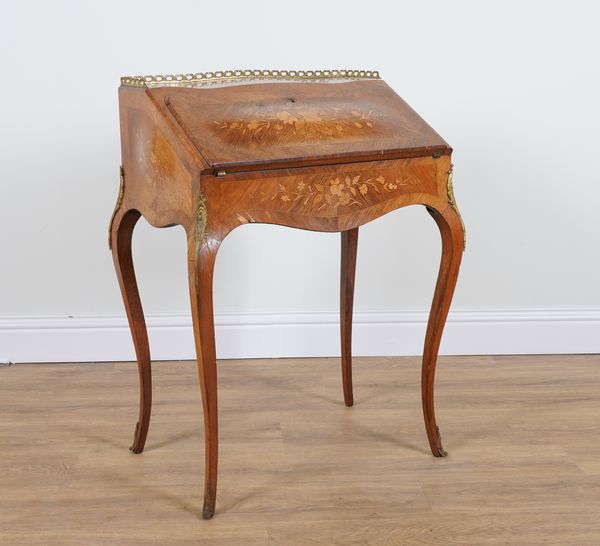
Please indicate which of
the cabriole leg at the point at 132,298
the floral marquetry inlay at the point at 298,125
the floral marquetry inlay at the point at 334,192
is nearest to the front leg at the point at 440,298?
the floral marquetry inlay at the point at 334,192

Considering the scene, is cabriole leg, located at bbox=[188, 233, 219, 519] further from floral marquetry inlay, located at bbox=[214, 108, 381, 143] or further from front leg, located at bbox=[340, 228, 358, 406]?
front leg, located at bbox=[340, 228, 358, 406]

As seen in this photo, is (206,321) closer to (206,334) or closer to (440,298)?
(206,334)

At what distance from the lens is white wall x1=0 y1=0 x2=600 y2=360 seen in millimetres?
2758

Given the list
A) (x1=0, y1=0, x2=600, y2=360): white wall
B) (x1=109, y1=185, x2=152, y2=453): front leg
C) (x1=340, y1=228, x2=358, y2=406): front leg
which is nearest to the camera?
(x1=109, y1=185, x2=152, y2=453): front leg

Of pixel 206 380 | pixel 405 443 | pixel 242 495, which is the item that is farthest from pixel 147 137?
pixel 405 443

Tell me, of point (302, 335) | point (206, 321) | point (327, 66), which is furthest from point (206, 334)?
point (327, 66)

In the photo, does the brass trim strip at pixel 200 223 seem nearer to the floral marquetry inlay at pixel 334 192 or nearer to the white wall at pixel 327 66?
the floral marquetry inlay at pixel 334 192

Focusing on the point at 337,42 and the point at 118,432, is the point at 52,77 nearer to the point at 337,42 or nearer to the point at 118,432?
the point at 337,42

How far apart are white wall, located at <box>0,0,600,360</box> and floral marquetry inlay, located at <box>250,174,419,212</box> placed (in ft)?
3.15

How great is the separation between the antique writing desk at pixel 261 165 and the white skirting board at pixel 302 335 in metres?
0.76

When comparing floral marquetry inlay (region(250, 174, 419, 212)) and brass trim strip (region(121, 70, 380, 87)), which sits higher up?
brass trim strip (region(121, 70, 380, 87))

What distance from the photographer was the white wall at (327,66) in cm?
276

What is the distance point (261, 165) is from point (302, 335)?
1.25 m

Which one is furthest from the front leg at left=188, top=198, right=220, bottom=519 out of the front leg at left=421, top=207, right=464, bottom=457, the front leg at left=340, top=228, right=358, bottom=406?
the front leg at left=340, top=228, right=358, bottom=406
